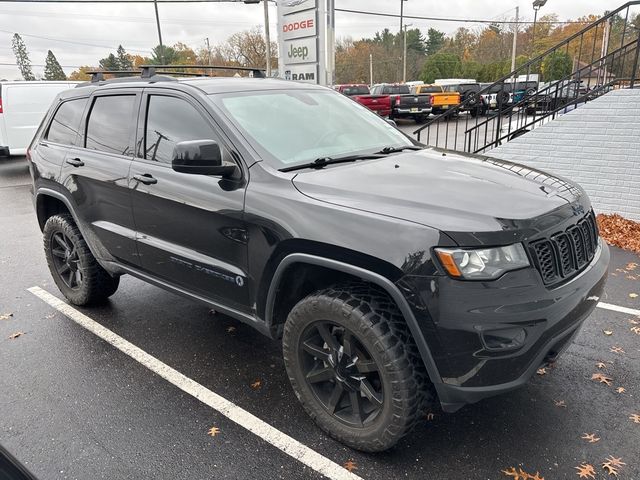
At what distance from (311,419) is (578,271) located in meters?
1.66

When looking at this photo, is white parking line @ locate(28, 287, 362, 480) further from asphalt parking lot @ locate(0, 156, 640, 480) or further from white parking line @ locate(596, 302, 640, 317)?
white parking line @ locate(596, 302, 640, 317)

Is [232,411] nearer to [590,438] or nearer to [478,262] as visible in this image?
[478,262]

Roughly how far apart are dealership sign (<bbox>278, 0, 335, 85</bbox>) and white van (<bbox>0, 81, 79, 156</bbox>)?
5.51 m

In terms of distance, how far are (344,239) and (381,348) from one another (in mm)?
538

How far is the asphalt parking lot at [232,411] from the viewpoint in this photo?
2535mm

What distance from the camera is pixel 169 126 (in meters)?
3.35

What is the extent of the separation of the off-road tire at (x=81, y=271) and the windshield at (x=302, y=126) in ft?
6.59

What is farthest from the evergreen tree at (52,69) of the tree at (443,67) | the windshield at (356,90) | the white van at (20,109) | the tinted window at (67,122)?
the tinted window at (67,122)

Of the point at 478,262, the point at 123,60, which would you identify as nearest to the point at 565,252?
the point at 478,262

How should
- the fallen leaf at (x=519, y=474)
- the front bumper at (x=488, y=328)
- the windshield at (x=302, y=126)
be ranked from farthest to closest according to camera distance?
the windshield at (x=302, y=126) → the fallen leaf at (x=519, y=474) → the front bumper at (x=488, y=328)

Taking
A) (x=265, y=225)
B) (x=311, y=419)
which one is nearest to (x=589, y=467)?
(x=311, y=419)

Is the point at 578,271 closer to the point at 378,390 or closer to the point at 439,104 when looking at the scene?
the point at 378,390

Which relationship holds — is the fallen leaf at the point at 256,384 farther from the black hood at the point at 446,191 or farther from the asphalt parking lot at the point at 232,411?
the black hood at the point at 446,191

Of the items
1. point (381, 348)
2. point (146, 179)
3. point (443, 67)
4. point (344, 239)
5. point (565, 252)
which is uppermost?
point (443, 67)
